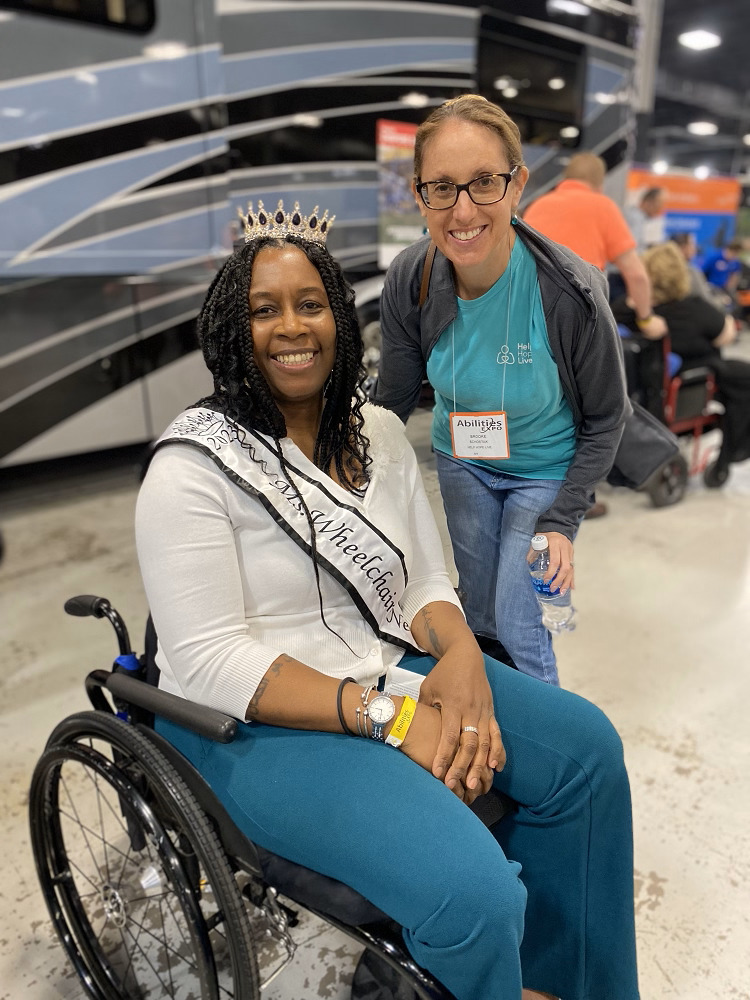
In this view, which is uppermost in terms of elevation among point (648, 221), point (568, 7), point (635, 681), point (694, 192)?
point (568, 7)

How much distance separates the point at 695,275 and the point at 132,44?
2.78 metres

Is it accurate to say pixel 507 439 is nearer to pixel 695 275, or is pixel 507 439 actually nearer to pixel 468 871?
pixel 468 871

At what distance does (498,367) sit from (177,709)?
742 millimetres

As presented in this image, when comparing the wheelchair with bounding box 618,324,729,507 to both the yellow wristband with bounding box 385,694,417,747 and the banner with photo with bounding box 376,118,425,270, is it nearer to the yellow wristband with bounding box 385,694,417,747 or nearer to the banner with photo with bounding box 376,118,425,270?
the banner with photo with bounding box 376,118,425,270

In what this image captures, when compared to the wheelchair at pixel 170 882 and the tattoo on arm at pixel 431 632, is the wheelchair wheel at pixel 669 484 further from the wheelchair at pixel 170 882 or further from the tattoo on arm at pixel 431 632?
the wheelchair at pixel 170 882

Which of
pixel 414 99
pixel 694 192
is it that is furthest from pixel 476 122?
pixel 694 192

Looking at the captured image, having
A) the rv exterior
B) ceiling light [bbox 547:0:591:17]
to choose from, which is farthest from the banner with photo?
ceiling light [bbox 547:0:591:17]

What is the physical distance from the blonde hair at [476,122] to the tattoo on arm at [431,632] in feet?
2.22

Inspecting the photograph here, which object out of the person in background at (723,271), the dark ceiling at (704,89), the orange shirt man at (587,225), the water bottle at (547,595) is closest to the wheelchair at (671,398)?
the orange shirt man at (587,225)

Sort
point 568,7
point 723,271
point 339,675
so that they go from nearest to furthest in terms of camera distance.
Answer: point 339,675 → point 568,7 → point 723,271

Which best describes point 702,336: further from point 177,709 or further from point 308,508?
point 177,709

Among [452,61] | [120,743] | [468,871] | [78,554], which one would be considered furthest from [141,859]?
[452,61]

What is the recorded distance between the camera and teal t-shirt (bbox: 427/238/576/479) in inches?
47.6

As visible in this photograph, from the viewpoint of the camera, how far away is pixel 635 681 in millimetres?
2201
